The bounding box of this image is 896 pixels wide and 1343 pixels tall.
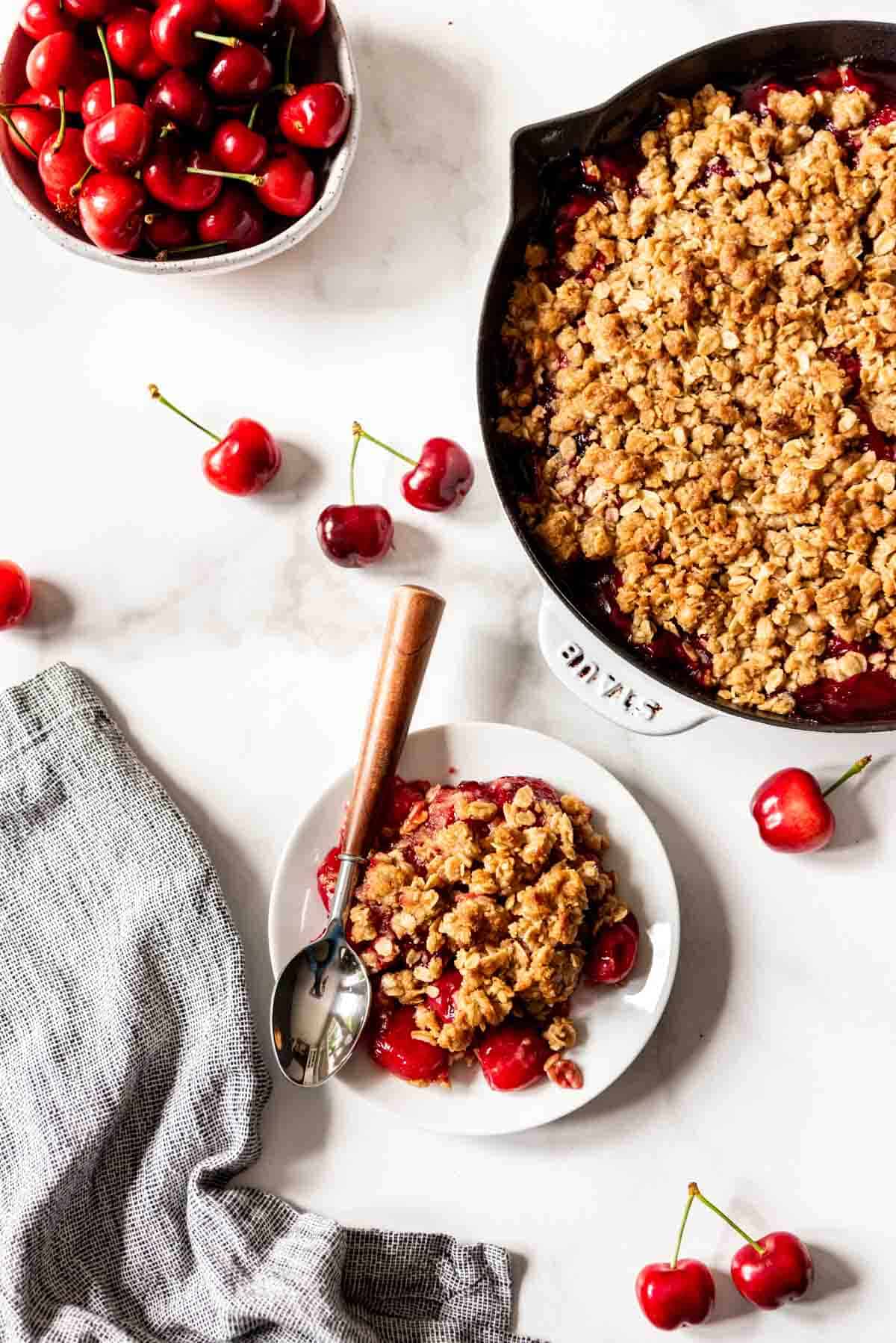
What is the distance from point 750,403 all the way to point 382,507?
1.54 feet

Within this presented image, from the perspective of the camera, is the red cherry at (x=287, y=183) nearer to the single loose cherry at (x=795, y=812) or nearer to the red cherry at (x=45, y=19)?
the red cherry at (x=45, y=19)

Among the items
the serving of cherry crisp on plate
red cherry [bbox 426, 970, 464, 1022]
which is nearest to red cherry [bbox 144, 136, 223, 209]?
the serving of cherry crisp on plate

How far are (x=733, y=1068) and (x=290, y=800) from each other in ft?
2.15

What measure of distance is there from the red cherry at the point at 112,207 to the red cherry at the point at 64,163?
0.02 meters

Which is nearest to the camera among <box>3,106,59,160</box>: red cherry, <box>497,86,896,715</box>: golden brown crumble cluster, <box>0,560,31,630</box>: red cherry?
<box>497,86,896,715</box>: golden brown crumble cluster

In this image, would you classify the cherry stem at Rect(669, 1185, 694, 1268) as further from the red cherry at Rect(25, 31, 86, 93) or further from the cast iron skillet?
the red cherry at Rect(25, 31, 86, 93)

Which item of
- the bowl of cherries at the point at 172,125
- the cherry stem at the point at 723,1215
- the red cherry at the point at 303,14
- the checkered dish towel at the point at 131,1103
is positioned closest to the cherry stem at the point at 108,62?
the bowl of cherries at the point at 172,125

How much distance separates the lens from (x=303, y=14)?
55.9 inches

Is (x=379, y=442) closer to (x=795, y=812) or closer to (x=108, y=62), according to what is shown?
(x=108, y=62)

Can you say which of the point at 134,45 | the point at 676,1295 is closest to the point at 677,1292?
the point at 676,1295

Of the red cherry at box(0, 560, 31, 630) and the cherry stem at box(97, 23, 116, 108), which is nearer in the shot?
the cherry stem at box(97, 23, 116, 108)

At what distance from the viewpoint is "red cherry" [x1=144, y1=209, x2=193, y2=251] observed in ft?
4.68

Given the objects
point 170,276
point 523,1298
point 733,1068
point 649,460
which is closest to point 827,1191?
point 733,1068

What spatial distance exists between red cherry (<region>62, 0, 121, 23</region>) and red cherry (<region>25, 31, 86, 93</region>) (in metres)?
0.02
